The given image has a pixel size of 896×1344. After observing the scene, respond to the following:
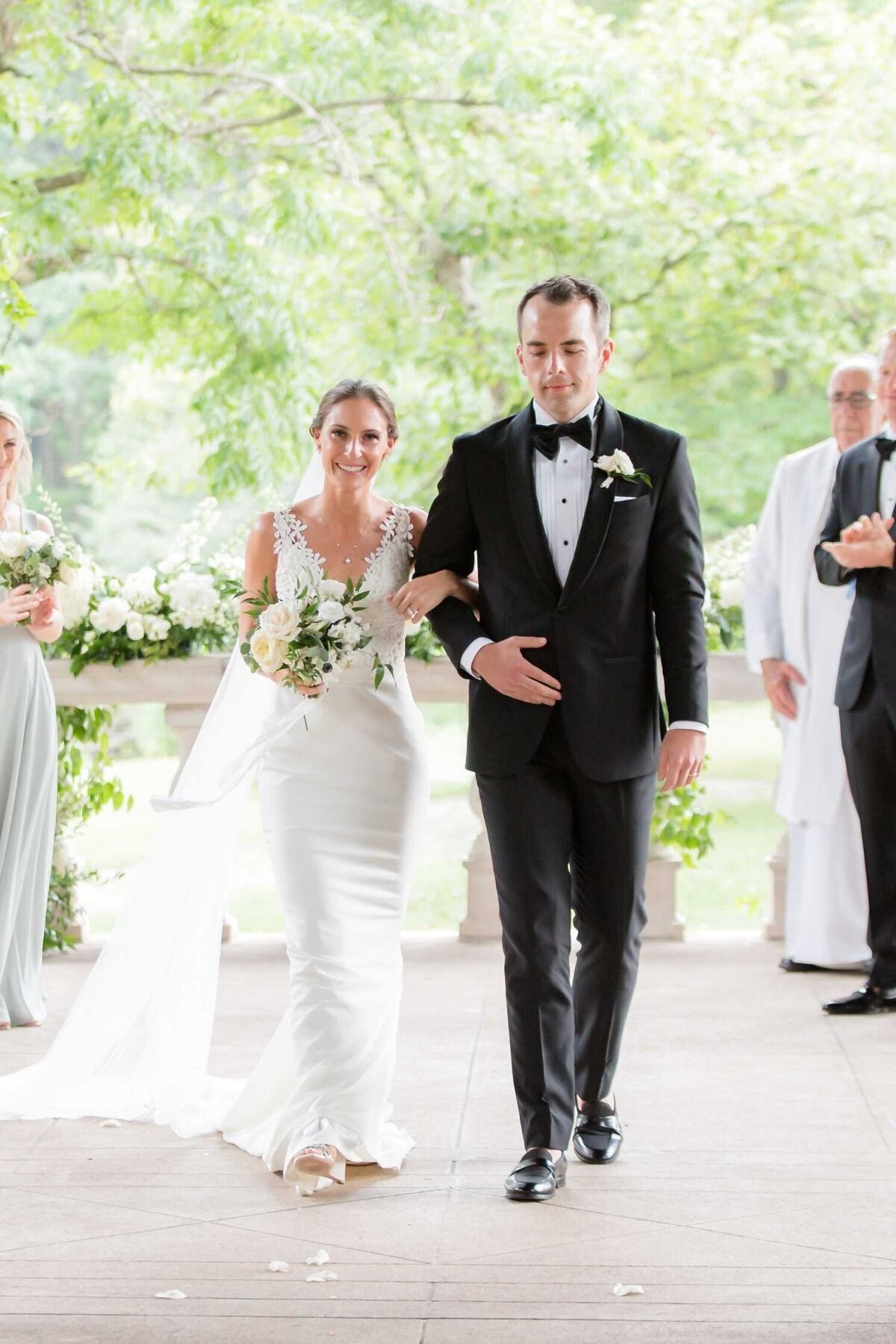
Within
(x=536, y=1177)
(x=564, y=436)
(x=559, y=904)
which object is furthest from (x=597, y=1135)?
(x=564, y=436)

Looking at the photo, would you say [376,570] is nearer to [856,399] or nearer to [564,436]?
[564,436]

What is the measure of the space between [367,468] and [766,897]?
10.9m

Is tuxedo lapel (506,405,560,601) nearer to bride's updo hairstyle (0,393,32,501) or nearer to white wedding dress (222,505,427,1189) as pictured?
white wedding dress (222,505,427,1189)

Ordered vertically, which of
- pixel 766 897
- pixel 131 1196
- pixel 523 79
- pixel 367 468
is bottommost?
pixel 766 897

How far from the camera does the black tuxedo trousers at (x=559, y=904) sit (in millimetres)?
3705

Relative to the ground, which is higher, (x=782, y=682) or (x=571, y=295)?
(x=571, y=295)

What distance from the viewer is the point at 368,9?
10.5 m

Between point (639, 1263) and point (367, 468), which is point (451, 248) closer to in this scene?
point (367, 468)

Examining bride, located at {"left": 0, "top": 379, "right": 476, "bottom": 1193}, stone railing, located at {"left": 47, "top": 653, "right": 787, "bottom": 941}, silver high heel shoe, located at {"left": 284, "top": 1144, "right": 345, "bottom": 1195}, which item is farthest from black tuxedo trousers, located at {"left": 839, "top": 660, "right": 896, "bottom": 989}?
silver high heel shoe, located at {"left": 284, "top": 1144, "right": 345, "bottom": 1195}

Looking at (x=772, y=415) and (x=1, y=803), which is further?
(x=772, y=415)

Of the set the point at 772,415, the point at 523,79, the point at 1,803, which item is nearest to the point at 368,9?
the point at 523,79

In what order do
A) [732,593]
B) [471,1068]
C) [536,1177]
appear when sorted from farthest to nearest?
[732,593] < [471,1068] < [536,1177]

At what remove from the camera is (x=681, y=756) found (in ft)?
12.4

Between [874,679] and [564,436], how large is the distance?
2.11 meters
